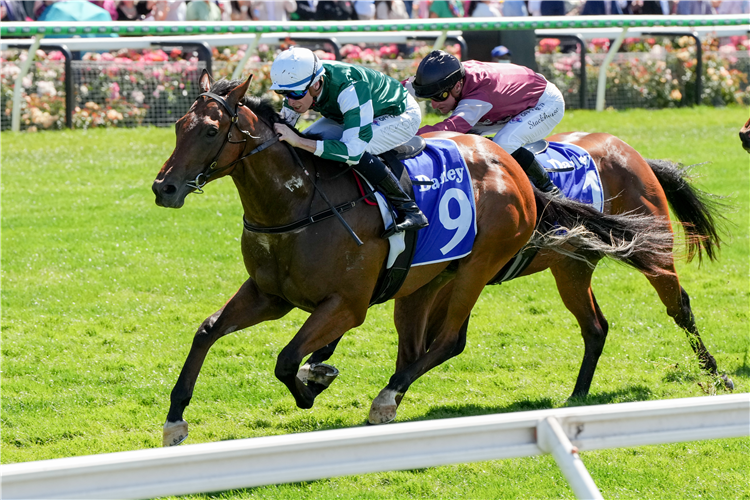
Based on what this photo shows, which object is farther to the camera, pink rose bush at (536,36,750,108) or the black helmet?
pink rose bush at (536,36,750,108)

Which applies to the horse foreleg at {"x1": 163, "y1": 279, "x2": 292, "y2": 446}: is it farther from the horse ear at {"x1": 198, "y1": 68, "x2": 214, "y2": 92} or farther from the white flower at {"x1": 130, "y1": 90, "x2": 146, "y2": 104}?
the white flower at {"x1": 130, "y1": 90, "x2": 146, "y2": 104}

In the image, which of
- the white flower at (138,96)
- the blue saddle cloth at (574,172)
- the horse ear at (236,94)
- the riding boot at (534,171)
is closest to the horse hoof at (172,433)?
the horse ear at (236,94)

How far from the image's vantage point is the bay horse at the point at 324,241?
4.16 m

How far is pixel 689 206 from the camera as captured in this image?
246 inches

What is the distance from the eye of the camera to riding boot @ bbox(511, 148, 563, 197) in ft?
17.5

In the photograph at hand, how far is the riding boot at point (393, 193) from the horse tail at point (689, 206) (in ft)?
7.50

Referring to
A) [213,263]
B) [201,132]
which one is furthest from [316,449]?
[213,263]

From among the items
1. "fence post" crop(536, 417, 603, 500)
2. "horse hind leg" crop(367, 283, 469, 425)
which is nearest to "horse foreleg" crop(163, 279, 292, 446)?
"horse hind leg" crop(367, 283, 469, 425)

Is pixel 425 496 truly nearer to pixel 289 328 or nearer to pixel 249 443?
pixel 249 443

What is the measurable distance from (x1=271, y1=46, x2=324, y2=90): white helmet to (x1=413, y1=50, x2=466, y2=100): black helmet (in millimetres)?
1007

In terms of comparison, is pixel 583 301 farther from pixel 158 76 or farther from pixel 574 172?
pixel 158 76

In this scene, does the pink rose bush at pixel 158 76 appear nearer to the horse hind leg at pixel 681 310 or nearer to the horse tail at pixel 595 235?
the horse tail at pixel 595 235

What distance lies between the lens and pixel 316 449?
2219 mm

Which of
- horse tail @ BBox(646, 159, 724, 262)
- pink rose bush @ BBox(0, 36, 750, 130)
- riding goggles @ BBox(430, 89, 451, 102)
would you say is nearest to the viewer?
riding goggles @ BBox(430, 89, 451, 102)
